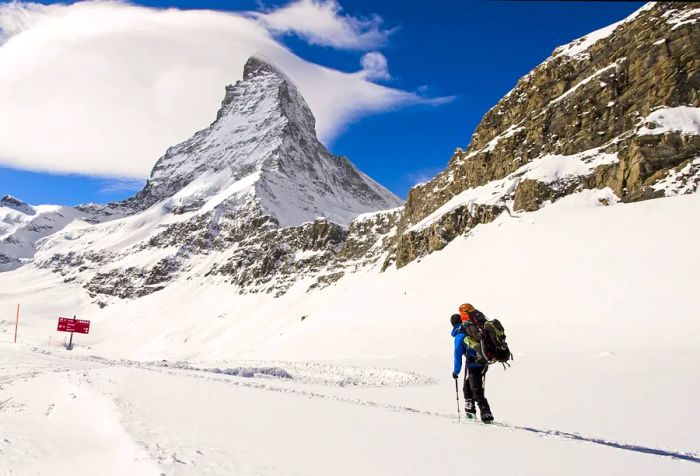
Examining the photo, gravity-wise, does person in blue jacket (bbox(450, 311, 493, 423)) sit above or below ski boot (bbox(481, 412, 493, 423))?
above

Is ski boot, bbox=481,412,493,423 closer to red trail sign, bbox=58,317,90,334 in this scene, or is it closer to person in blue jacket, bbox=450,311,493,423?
person in blue jacket, bbox=450,311,493,423

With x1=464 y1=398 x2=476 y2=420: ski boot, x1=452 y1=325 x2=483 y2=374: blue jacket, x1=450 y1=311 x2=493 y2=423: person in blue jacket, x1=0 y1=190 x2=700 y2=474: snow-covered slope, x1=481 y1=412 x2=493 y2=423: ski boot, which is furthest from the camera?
x1=464 y1=398 x2=476 y2=420: ski boot

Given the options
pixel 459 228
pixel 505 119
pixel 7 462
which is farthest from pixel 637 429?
pixel 505 119

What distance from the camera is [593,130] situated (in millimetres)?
51812

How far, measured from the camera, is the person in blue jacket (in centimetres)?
731

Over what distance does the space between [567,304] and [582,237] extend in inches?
396

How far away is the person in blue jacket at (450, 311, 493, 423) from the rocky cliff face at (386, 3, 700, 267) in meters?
40.6

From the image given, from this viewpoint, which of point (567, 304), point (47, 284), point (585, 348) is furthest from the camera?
point (47, 284)

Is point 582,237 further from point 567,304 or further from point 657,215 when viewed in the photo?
point 567,304

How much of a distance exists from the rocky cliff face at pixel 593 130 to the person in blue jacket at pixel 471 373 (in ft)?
133

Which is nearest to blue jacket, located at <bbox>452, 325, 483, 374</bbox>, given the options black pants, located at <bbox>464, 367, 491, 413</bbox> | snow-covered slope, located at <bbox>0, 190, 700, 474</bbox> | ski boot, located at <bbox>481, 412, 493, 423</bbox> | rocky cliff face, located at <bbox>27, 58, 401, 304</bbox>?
black pants, located at <bbox>464, 367, 491, 413</bbox>

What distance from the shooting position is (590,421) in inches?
303

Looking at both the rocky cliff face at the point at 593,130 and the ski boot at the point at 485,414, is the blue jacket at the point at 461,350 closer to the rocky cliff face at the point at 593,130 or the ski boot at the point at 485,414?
the ski boot at the point at 485,414

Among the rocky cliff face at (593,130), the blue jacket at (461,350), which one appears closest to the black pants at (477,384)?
the blue jacket at (461,350)
